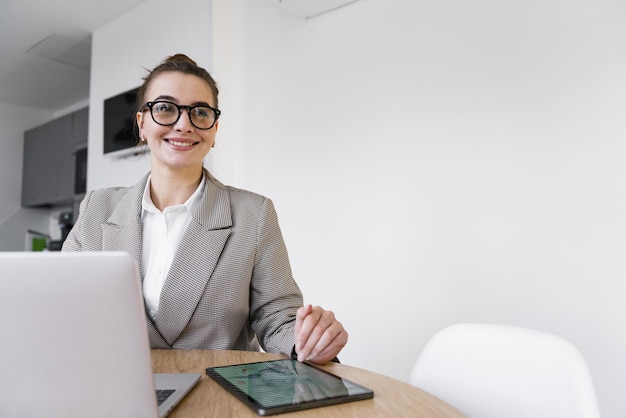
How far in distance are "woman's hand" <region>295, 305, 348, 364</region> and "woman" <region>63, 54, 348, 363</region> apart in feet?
0.52

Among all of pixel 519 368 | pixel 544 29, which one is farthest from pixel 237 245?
pixel 544 29

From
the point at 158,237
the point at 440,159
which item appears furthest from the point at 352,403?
the point at 440,159

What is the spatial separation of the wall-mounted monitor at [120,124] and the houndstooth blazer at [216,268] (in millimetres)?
2583

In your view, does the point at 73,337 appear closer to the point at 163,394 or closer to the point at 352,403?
the point at 163,394

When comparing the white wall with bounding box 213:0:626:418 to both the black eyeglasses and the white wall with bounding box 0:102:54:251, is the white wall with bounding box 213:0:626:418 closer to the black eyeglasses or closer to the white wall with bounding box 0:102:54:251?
the black eyeglasses

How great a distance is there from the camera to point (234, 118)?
10.8ft

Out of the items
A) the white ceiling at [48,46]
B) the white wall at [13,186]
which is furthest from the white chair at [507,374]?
the white wall at [13,186]

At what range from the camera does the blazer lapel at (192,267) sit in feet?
3.92

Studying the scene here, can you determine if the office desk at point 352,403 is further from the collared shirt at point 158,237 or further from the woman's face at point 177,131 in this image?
the woman's face at point 177,131

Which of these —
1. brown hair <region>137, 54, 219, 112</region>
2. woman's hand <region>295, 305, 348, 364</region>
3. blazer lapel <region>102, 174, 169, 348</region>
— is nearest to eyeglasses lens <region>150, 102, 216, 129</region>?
brown hair <region>137, 54, 219, 112</region>

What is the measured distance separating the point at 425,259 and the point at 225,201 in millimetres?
1448

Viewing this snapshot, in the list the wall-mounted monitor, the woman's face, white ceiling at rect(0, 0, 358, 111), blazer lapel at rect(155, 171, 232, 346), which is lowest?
blazer lapel at rect(155, 171, 232, 346)

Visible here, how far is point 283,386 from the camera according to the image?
773mm

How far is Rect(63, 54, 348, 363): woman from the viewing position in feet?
4.03
